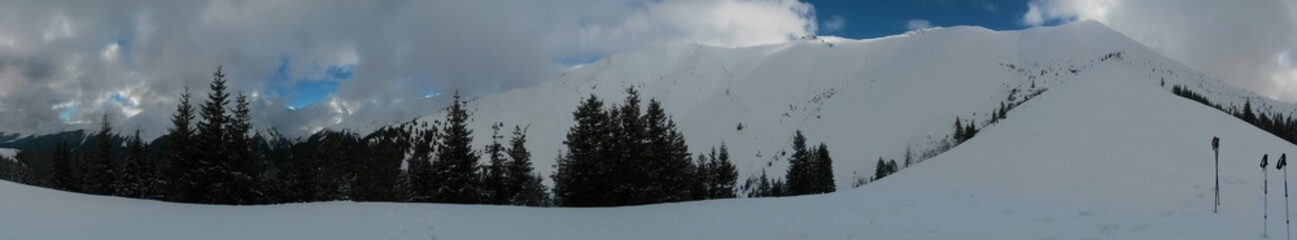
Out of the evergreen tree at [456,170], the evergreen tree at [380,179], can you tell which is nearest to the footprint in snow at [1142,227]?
the evergreen tree at [456,170]

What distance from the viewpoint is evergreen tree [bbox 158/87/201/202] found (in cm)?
3341

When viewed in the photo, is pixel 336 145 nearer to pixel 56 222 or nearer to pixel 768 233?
pixel 56 222

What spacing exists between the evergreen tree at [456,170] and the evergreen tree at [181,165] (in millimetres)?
11834

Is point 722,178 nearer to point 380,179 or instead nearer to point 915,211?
point 380,179

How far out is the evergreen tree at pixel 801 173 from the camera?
64.6 meters

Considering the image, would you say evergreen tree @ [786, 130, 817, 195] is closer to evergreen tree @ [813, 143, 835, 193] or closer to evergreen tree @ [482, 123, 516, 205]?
evergreen tree @ [813, 143, 835, 193]

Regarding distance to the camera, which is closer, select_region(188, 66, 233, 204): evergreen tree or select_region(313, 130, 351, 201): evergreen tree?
select_region(188, 66, 233, 204): evergreen tree

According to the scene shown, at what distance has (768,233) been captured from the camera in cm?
1762

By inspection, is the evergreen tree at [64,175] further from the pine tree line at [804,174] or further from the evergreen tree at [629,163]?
the pine tree line at [804,174]

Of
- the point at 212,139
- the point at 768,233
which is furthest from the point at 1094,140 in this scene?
the point at 212,139

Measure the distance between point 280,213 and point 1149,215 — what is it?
2305 cm

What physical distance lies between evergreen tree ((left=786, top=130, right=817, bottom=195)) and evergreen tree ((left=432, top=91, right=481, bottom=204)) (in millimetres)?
34931

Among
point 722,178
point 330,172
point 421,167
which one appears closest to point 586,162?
point 421,167

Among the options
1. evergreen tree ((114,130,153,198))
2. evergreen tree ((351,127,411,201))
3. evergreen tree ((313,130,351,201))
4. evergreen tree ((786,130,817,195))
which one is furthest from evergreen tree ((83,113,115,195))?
evergreen tree ((786,130,817,195))
